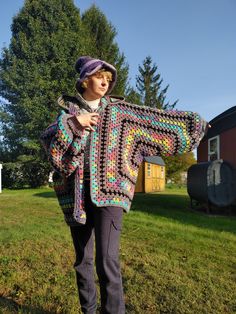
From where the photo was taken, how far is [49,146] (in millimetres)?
2328

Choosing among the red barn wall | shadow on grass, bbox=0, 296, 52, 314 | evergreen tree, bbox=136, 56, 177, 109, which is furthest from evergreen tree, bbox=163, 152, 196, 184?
shadow on grass, bbox=0, 296, 52, 314

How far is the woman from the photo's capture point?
2.25 m

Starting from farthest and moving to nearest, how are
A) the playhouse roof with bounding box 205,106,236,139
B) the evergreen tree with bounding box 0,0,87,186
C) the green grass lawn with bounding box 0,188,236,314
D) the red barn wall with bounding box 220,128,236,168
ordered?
the evergreen tree with bounding box 0,0,87,186, the playhouse roof with bounding box 205,106,236,139, the red barn wall with bounding box 220,128,236,168, the green grass lawn with bounding box 0,188,236,314

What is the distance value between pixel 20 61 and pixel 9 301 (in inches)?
940

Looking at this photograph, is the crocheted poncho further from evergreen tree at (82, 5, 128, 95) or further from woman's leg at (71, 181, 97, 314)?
evergreen tree at (82, 5, 128, 95)

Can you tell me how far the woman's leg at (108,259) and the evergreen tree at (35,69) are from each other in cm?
2217

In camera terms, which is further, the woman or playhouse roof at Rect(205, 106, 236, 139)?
playhouse roof at Rect(205, 106, 236, 139)

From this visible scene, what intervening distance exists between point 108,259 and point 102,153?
691mm

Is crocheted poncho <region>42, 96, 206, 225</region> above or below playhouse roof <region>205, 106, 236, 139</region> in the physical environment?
below

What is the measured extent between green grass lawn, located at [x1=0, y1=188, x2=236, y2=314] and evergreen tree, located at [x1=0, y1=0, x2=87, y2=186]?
1818cm

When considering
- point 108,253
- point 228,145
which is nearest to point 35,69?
point 228,145

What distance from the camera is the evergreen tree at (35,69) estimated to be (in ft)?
80.3

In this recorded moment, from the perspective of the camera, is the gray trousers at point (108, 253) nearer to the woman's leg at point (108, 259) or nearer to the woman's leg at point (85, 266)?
the woman's leg at point (108, 259)

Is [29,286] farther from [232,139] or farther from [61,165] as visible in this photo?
[232,139]
